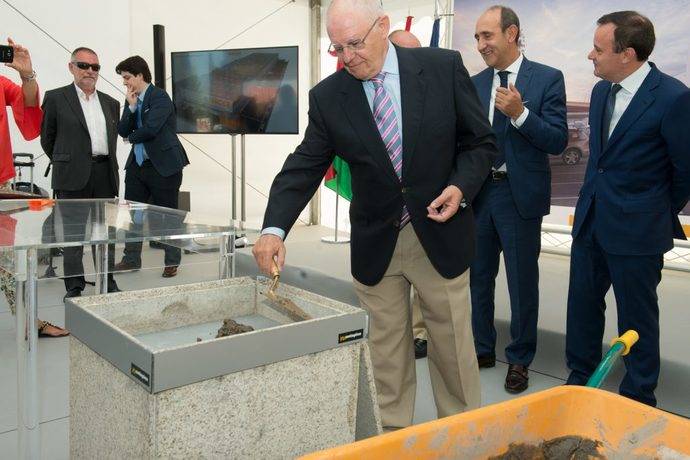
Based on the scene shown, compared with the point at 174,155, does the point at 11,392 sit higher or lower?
lower

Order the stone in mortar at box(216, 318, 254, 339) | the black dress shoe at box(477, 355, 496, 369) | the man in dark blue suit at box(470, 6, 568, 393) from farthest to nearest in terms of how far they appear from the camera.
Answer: the black dress shoe at box(477, 355, 496, 369) < the man in dark blue suit at box(470, 6, 568, 393) < the stone in mortar at box(216, 318, 254, 339)

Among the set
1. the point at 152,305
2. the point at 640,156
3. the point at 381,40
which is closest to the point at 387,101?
the point at 381,40

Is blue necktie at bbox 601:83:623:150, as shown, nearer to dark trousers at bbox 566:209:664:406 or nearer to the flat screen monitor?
dark trousers at bbox 566:209:664:406

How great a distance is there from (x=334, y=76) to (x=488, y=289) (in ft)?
4.41

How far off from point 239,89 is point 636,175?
3977mm

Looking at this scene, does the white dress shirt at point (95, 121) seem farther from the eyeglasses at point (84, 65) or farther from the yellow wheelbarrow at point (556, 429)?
the yellow wheelbarrow at point (556, 429)

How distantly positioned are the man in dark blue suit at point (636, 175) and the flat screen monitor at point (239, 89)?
137 inches

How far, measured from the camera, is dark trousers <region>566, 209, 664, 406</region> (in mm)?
2209

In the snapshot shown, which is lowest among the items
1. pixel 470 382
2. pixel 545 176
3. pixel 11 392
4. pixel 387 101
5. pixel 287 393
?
pixel 11 392

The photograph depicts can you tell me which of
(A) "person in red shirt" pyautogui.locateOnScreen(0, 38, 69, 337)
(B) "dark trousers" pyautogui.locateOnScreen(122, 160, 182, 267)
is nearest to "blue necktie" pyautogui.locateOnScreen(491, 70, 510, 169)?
(A) "person in red shirt" pyautogui.locateOnScreen(0, 38, 69, 337)

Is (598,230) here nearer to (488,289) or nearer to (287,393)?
(488,289)

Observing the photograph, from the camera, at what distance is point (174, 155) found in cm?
434

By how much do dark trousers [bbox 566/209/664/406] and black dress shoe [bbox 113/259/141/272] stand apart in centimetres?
163

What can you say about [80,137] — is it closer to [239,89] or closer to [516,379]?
[239,89]
